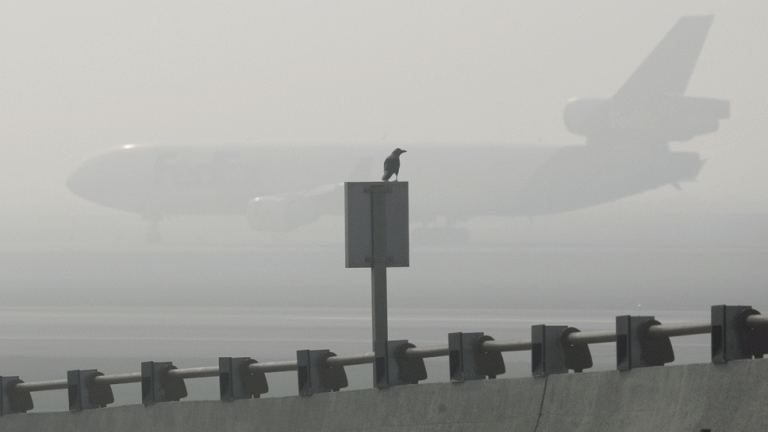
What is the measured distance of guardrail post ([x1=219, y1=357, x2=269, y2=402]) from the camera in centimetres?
1046

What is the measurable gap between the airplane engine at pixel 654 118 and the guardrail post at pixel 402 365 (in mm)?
80511

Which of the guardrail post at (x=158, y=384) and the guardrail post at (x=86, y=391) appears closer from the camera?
the guardrail post at (x=158, y=384)

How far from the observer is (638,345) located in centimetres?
769

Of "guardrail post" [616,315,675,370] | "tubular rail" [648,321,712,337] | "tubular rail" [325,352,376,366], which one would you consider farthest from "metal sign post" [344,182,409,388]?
"tubular rail" [648,321,712,337]

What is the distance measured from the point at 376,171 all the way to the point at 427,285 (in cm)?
1048

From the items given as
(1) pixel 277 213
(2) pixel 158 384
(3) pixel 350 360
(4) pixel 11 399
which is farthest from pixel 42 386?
(1) pixel 277 213

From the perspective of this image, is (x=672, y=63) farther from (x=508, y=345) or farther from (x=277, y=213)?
(x=508, y=345)

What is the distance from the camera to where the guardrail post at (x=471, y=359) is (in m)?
8.74

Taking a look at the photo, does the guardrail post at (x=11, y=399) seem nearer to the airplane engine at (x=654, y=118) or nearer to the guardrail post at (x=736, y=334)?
the guardrail post at (x=736, y=334)

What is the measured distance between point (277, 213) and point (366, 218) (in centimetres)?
7750

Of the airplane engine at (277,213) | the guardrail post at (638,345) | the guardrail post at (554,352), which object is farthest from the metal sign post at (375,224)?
the airplane engine at (277,213)

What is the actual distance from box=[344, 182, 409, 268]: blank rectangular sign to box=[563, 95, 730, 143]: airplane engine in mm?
79675

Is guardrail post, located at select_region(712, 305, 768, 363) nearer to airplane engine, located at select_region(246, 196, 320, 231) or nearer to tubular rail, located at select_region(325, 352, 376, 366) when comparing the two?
tubular rail, located at select_region(325, 352, 376, 366)

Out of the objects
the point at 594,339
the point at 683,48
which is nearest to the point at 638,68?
the point at 683,48
